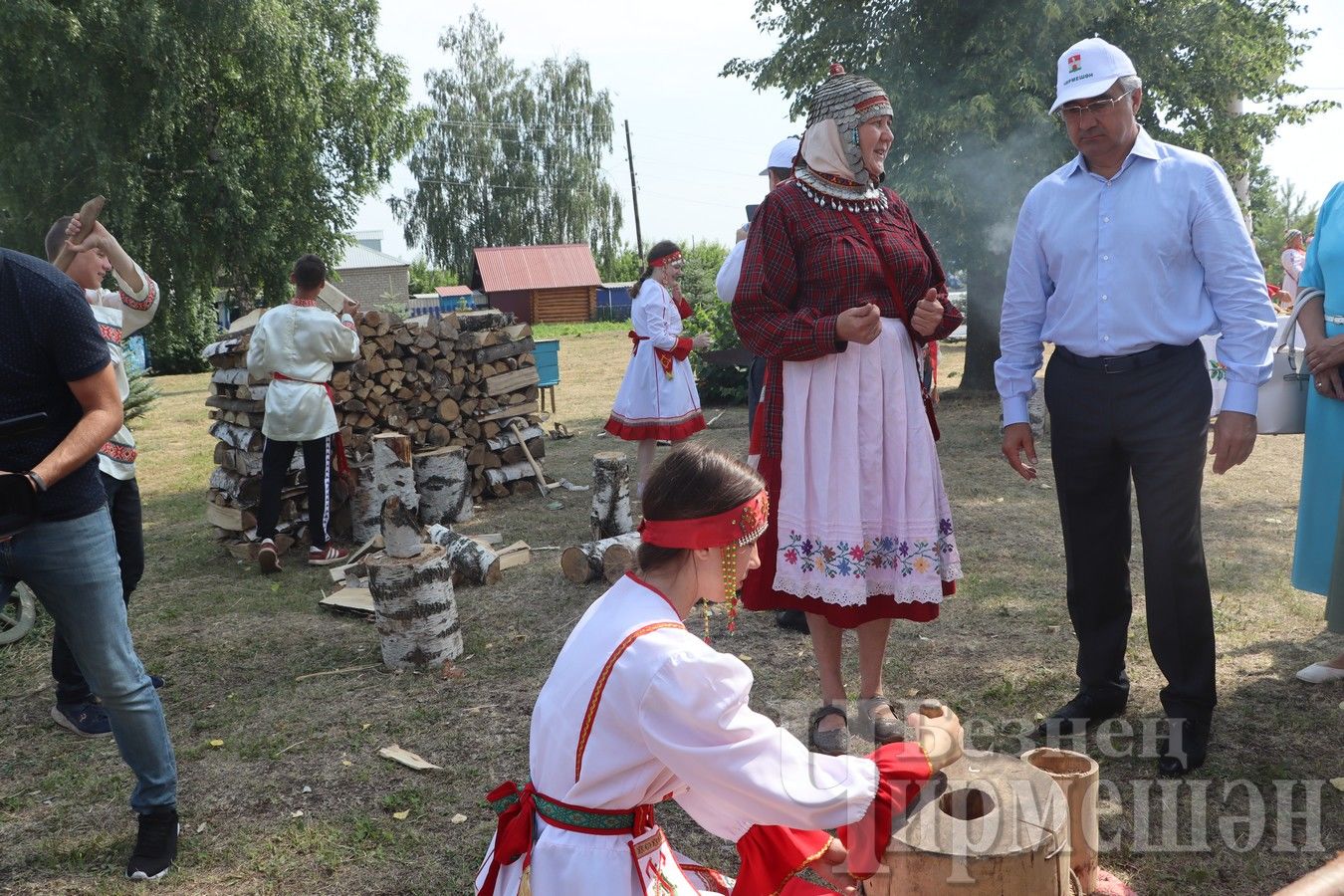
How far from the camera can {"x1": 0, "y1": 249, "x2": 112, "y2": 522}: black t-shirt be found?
2.84 m

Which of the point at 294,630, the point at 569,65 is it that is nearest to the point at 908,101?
the point at 294,630

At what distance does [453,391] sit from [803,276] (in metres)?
5.40

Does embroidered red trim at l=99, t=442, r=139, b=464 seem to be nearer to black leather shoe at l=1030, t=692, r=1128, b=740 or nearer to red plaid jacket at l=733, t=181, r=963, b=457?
red plaid jacket at l=733, t=181, r=963, b=457

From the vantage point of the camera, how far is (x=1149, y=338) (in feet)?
10.7

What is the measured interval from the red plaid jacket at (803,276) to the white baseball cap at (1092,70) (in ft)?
2.14

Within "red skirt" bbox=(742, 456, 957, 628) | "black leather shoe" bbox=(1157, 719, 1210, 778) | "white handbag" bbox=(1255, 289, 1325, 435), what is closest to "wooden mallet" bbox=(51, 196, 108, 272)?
"red skirt" bbox=(742, 456, 957, 628)

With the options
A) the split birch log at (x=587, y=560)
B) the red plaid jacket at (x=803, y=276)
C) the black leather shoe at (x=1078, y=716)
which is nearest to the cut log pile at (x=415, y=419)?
the split birch log at (x=587, y=560)

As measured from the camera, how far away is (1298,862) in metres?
2.87

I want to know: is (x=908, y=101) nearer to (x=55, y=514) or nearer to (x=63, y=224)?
(x=63, y=224)

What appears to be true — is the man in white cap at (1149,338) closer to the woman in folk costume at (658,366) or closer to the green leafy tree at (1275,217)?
the woman in folk costume at (658,366)

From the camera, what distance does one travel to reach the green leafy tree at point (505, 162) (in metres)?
42.6

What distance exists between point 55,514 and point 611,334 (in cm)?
2797

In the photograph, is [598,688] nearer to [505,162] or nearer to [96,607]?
[96,607]

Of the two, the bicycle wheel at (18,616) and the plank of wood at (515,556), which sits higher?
the plank of wood at (515,556)
